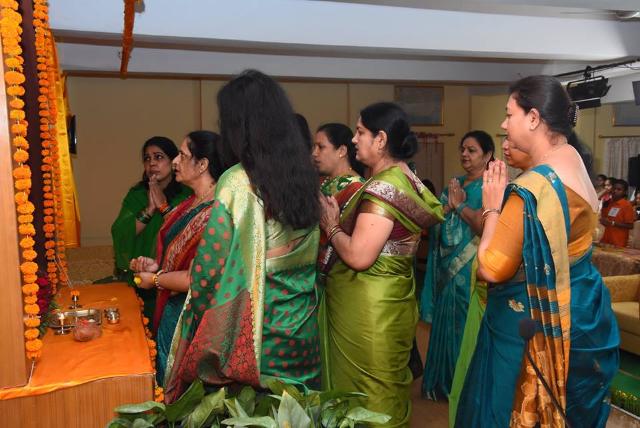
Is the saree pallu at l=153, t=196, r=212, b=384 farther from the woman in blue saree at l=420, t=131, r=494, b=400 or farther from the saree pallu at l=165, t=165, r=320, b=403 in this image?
the woman in blue saree at l=420, t=131, r=494, b=400

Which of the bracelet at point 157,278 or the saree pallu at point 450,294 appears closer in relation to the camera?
the bracelet at point 157,278

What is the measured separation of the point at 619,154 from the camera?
968cm

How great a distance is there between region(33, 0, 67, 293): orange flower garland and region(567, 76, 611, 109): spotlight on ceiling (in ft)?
19.7

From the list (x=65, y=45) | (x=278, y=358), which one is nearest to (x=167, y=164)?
(x=278, y=358)

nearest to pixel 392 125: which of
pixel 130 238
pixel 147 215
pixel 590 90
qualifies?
pixel 147 215

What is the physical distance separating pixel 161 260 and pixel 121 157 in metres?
5.92

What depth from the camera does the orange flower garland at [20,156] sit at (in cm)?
141

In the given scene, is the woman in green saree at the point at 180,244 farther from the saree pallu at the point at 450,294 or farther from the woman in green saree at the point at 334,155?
the saree pallu at the point at 450,294

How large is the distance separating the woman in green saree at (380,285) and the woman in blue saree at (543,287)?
1.80 ft

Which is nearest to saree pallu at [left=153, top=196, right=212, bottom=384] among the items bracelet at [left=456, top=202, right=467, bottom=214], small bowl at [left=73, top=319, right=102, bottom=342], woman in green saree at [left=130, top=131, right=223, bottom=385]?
woman in green saree at [left=130, top=131, right=223, bottom=385]

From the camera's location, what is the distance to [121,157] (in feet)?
26.0

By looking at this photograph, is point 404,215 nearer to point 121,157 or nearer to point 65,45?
point 65,45

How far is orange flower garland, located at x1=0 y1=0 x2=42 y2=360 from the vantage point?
1410 mm

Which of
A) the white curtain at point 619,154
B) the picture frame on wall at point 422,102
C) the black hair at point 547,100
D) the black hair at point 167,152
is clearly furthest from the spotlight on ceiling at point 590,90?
the black hair at point 547,100
